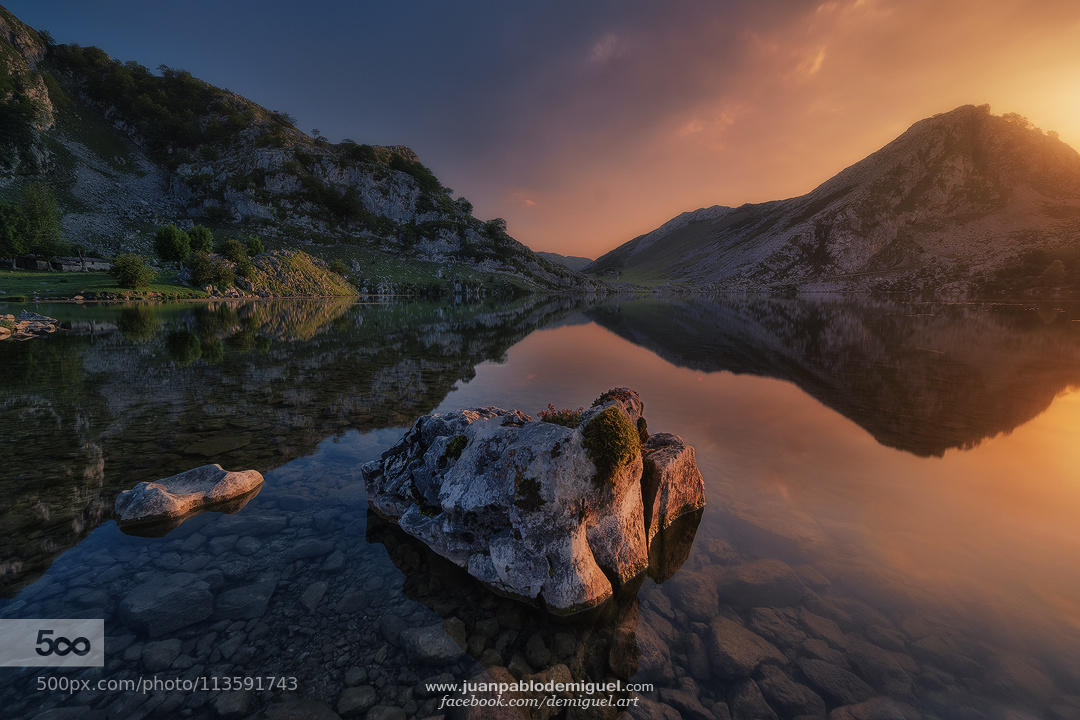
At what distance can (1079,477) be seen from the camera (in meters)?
14.5

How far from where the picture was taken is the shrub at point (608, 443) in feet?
30.3

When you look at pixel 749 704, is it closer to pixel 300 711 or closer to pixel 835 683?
pixel 835 683

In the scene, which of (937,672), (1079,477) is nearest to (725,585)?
(937,672)

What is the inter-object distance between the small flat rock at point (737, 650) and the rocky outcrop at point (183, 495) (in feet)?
41.4

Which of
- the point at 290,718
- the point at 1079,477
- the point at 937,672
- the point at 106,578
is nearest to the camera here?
the point at 290,718

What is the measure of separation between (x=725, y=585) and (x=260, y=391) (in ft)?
77.9

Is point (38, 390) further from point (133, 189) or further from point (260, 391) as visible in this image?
point (133, 189)

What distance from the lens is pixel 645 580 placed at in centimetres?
938

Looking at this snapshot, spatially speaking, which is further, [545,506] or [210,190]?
[210,190]

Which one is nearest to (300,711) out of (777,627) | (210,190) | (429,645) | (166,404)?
(429,645)

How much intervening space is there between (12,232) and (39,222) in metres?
8.30

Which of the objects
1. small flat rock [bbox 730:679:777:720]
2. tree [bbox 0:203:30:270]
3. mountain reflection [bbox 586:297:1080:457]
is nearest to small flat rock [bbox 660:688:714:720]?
small flat rock [bbox 730:679:777:720]

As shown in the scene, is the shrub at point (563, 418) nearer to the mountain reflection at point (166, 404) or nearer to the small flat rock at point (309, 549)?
the small flat rock at point (309, 549)

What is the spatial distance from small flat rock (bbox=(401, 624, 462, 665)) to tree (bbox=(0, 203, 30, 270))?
141 meters
